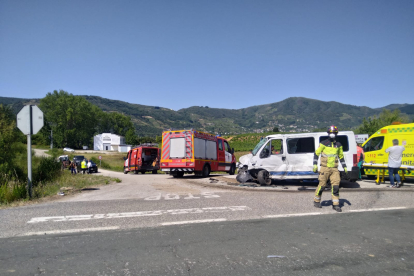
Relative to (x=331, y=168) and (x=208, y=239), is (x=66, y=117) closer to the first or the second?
(x=331, y=168)

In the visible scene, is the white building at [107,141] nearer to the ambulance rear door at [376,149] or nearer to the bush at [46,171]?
the bush at [46,171]

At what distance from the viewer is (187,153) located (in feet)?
61.0

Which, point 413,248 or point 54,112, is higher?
point 54,112

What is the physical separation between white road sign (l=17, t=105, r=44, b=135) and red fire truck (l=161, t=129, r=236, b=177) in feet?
32.4

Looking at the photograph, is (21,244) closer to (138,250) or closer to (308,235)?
(138,250)

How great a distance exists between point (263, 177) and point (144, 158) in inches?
656

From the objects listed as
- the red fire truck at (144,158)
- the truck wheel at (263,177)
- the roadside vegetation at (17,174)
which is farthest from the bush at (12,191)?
the red fire truck at (144,158)

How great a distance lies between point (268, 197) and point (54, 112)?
106057 millimetres

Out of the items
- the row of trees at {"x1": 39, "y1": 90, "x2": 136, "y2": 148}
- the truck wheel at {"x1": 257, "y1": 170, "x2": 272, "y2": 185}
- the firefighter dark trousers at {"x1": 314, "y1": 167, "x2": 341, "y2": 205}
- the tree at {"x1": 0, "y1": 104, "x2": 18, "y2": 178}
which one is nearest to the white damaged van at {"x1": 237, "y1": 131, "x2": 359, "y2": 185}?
the truck wheel at {"x1": 257, "y1": 170, "x2": 272, "y2": 185}

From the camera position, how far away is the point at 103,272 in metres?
3.68

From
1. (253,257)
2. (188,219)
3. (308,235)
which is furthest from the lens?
(188,219)

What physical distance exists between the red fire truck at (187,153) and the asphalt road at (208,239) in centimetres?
1036

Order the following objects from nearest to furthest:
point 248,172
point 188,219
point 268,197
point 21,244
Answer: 1. point 21,244
2. point 188,219
3. point 268,197
4. point 248,172

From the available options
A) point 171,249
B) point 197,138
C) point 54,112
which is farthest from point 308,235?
point 54,112
